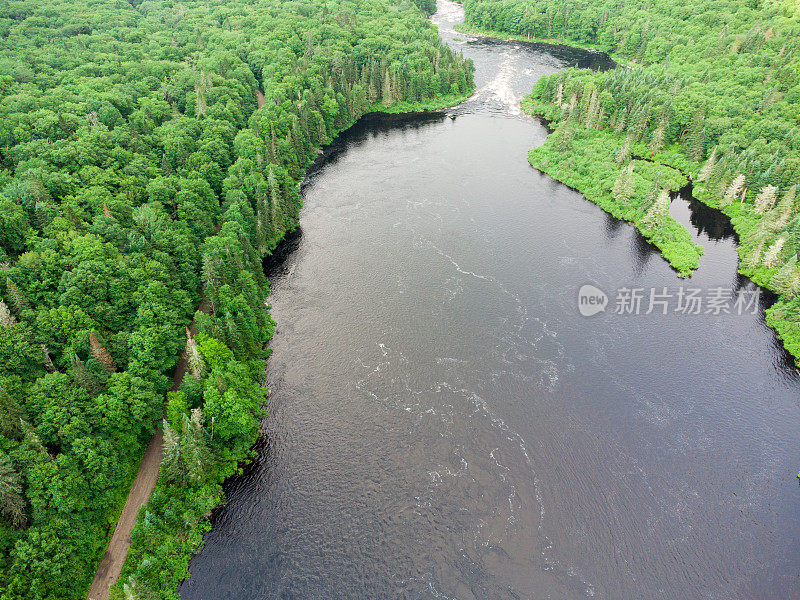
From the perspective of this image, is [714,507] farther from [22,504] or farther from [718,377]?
[22,504]

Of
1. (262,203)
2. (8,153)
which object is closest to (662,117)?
(262,203)

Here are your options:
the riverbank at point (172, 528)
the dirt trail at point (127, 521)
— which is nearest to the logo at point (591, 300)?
the riverbank at point (172, 528)

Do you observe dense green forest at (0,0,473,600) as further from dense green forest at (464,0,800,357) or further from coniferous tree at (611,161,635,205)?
coniferous tree at (611,161,635,205)

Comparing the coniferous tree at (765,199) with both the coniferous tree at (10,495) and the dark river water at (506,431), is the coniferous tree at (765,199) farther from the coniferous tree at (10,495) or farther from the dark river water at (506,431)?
the coniferous tree at (10,495)

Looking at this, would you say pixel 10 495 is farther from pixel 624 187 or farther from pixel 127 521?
pixel 624 187

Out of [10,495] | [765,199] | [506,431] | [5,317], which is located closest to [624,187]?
[765,199]

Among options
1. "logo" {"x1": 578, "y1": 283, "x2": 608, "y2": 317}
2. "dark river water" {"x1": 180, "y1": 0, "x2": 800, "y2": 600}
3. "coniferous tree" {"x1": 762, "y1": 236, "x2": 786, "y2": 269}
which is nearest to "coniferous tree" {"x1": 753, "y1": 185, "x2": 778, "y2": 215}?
"dark river water" {"x1": 180, "y1": 0, "x2": 800, "y2": 600}

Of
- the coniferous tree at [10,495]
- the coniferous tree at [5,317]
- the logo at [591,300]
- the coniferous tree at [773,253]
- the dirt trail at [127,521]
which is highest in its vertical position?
the coniferous tree at [5,317]
